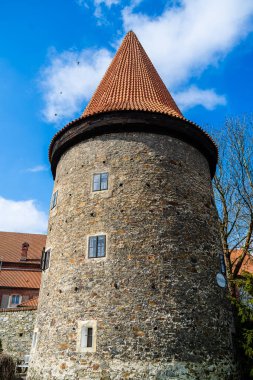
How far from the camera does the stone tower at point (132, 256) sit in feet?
29.6

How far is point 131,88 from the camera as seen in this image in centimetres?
1362

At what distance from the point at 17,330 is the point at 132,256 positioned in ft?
33.4

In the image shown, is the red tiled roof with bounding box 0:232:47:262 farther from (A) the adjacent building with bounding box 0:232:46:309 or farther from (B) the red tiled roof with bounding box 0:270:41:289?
(B) the red tiled roof with bounding box 0:270:41:289

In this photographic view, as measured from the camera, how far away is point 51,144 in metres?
13.5

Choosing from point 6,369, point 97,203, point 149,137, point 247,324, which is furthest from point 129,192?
point 6,369

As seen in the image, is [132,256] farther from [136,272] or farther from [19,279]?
[19,279]

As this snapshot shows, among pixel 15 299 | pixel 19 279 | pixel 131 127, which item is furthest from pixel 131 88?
pixel 19 279

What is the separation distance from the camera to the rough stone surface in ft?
29.4

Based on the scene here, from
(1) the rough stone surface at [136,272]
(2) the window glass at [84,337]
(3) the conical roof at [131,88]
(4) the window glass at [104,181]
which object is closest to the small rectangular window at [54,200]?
(1) the rough stone surface at [136,272]

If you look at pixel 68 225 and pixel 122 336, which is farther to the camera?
pixel 68 225

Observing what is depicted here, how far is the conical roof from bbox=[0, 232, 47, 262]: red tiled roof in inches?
803

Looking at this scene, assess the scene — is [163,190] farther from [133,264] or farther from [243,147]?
[243,147]

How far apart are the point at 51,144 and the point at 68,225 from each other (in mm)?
3920

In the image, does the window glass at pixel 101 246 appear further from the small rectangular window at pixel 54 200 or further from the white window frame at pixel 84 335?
the small rectangular window at pixel 54 200
